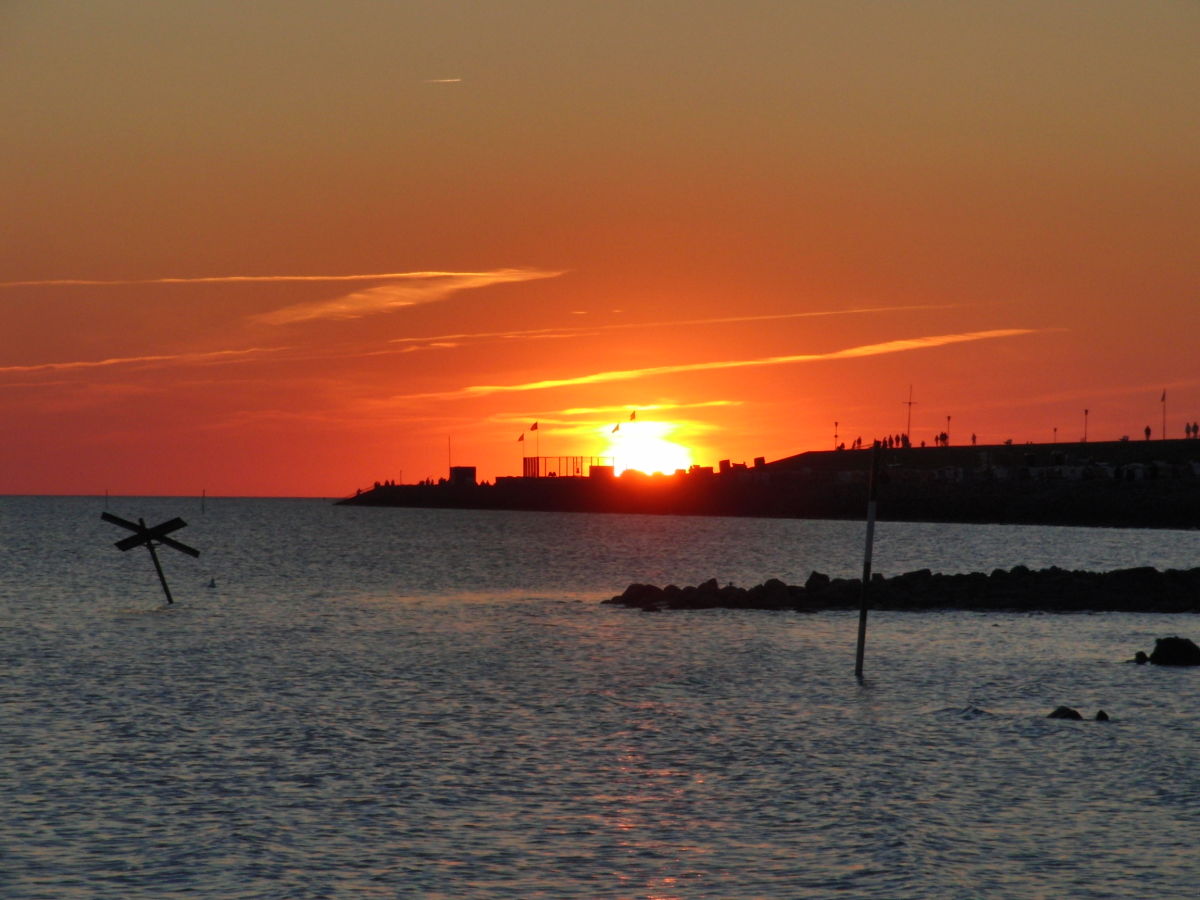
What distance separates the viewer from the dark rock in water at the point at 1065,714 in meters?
29.6

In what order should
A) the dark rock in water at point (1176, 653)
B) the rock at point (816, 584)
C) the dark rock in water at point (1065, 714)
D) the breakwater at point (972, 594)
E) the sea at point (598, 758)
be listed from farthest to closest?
the rock at point (816, 584), the breakwater at point (972, 594), the dark rock in water at point (1176, 653), the dark rock in water at point (1065, 714), the sea at point (598, 758)

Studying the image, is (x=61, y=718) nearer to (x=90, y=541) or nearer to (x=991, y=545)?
(x=991, y=545)

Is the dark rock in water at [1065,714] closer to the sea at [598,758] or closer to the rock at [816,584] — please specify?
the sea at [598,758]

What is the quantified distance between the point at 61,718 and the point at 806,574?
2790 inches

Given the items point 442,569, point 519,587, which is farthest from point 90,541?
point 519,587

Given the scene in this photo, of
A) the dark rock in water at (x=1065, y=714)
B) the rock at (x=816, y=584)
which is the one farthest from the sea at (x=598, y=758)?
the rock at (x=816, y=584)

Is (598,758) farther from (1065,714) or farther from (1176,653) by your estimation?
(1176,653)

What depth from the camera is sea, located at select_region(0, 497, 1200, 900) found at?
700 inches

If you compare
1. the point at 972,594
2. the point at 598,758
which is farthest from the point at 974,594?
the point at 598,758

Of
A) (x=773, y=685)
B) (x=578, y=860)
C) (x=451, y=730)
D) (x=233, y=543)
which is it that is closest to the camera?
(x=578, y=860)

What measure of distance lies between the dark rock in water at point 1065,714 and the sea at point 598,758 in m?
0.35

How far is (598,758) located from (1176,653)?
20939 mm

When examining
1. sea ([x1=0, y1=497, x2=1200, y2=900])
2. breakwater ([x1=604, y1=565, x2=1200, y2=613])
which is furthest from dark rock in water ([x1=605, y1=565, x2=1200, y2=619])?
sea ([x1=0, y1=497, x2=1200, y2=900])

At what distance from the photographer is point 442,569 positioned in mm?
98125
